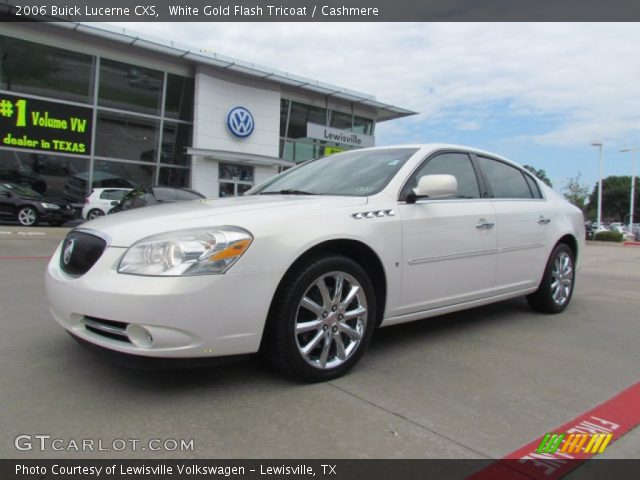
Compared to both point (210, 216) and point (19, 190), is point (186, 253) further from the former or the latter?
point (19, 190)

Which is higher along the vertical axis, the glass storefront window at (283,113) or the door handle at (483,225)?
the glass storefront window at (283,113)

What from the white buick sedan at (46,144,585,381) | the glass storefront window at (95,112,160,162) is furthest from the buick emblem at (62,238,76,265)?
the glass storefront window at (95,112,160,162)

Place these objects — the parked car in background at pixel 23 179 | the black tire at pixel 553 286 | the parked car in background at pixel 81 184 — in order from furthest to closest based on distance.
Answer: the parked car in background at pixel 81 184 → the parked car in background at pixel 23 179 → the black tire at pixel 553 286

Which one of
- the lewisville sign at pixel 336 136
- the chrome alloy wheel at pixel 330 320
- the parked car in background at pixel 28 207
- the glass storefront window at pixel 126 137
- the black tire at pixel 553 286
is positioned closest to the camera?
the chrome alloy wheel at pixel 330 320

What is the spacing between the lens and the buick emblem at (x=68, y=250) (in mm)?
3047

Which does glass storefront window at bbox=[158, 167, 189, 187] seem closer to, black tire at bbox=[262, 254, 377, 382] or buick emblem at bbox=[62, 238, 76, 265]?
buick emblem at bbox=[62, 238, 76, 265]

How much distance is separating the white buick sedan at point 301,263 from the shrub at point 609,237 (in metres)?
21.8

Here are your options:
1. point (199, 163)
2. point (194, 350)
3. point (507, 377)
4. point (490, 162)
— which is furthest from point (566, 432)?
point (199, 163)

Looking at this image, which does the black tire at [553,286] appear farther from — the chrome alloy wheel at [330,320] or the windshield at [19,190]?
the windshield at [19,190]

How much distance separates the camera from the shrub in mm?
22859

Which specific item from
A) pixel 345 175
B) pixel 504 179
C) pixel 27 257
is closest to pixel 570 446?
pixel 345 175

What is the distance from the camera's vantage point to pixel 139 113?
19.2m

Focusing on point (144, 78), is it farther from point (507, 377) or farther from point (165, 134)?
point (507, 377)

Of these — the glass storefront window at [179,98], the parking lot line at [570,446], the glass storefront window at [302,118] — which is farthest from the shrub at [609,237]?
the parking lot line at [570,446]
